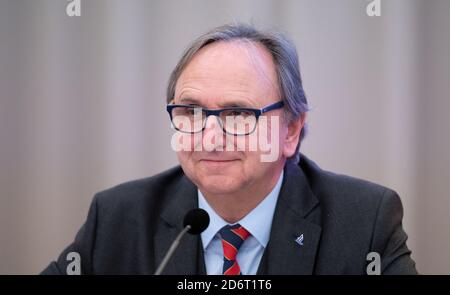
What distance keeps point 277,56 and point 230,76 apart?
0.22 m

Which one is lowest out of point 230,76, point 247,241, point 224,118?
point 247,241

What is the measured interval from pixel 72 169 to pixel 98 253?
59cm

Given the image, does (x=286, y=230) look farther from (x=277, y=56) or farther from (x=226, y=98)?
(x=277, y=56)

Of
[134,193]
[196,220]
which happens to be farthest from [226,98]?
[134,193]

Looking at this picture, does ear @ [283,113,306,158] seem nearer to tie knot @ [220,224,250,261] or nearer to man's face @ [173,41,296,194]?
man's face @ [173,41,296,194]

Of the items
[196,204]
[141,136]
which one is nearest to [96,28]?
[141,136]

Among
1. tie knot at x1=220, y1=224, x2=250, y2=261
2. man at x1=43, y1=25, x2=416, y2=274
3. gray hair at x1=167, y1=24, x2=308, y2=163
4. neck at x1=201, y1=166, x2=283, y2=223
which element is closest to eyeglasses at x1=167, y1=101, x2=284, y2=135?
man at x1=43, y1=25, x2=416, y2=274

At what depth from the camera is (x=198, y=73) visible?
5.28 feet

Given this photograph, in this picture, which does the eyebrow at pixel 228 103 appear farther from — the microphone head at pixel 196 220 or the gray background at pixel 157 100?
the gray background at pixel 157 100

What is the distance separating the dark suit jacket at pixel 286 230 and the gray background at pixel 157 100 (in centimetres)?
34

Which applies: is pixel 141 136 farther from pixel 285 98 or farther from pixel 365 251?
pixel 365 251

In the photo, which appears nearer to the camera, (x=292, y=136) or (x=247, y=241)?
(x=247, y=241)

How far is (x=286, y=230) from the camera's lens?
1.66 m
